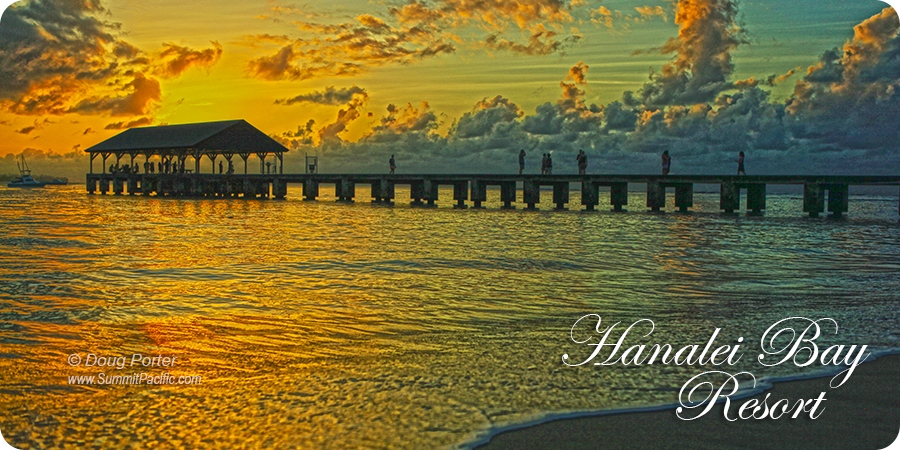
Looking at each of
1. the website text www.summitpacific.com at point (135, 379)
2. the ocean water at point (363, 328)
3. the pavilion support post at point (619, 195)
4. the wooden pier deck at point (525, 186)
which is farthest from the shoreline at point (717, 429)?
the pavilion support post at point (619, 195)

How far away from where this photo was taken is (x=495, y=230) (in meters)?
19.7

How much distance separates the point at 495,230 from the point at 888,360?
15.0 metres

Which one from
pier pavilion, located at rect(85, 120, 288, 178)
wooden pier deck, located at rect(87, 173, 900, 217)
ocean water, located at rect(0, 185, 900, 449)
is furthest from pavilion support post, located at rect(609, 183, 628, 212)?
pier pavilion, located at rect(85, 120, 288, 178)

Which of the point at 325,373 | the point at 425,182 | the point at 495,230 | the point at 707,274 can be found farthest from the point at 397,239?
the point at 425,182

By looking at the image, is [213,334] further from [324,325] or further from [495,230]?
[495,230]

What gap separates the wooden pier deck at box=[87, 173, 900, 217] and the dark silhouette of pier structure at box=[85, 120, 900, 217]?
47mm

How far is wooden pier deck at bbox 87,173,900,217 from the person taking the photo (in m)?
29.8

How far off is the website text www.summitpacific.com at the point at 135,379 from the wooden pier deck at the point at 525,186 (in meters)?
31.2

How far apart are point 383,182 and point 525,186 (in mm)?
12295

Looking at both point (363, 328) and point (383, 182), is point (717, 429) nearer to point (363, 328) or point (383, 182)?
point (363, 328)

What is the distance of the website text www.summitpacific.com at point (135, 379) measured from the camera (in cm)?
426

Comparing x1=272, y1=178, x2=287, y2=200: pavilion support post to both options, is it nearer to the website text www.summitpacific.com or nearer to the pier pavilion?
the pier pavilion

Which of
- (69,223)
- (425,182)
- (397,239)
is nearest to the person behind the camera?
(397,239)

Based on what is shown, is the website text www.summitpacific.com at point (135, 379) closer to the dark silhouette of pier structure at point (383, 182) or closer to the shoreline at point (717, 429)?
the shoreline at point (717, 429)
